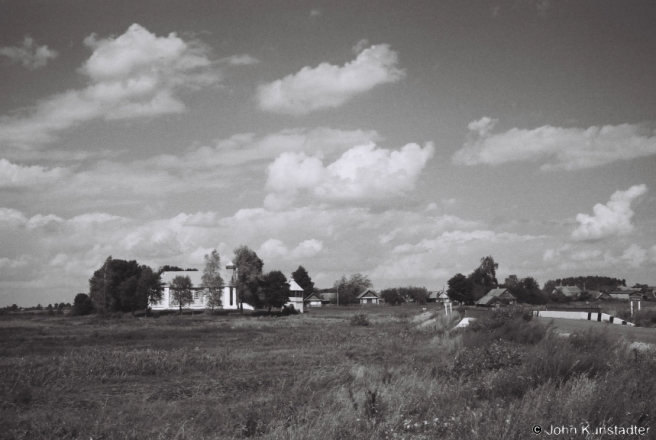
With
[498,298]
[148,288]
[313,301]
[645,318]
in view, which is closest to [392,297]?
[313,301]

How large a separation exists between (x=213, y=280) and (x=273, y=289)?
38.7 feet

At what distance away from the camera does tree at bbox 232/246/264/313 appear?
288ft

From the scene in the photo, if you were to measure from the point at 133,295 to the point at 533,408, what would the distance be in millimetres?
90269

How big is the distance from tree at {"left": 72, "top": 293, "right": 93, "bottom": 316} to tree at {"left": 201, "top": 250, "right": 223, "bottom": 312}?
84.2 feet

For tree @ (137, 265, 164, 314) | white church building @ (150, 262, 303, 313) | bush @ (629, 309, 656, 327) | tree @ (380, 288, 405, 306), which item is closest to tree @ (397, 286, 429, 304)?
tree @ (380, 288, 405, 306)

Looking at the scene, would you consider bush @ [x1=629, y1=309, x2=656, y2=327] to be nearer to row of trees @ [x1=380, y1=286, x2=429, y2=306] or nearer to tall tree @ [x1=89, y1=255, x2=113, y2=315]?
tall tree @ [x1=89, y1=255, x2=113, y2=315]

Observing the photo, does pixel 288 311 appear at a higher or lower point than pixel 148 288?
lower

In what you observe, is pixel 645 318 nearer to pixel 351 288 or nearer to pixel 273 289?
pixel 273 289

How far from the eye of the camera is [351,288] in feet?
614

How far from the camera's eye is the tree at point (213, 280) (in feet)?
298

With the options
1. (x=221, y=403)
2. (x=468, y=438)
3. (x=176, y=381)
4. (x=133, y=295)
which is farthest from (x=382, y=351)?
(x=133, y=295)

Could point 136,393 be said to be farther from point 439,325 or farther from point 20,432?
point 439,325

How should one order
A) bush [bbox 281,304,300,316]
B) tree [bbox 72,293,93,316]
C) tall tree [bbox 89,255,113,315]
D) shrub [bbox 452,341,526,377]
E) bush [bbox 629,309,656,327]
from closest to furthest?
shrub [bbox 452,341,526,377] < bush [bbox 629,309,656,327] < tall tree [bbox 89,255,113,315] < bush [bbox 281,304,300,316] < tree [bbox 72,293,93,316]

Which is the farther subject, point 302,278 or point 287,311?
point 302,278
